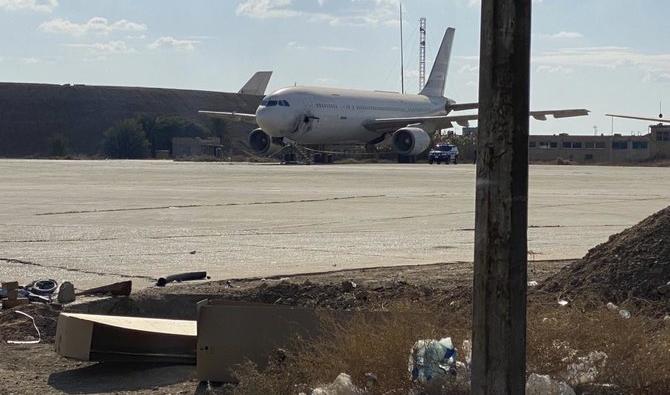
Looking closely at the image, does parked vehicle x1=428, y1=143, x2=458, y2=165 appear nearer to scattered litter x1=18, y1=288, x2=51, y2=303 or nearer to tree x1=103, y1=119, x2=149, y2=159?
scattered litter x1=18, y1=288, x2=51, y2=303

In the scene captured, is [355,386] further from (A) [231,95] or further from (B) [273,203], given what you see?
(A) [231,95]

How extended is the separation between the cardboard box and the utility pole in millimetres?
3155

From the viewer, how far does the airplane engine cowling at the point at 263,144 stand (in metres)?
61.8

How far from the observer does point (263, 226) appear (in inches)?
663

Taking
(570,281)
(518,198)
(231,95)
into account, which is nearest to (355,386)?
(518,198)

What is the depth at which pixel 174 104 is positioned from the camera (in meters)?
162

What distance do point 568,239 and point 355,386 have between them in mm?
9554

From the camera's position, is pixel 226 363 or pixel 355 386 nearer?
pixel 355 386

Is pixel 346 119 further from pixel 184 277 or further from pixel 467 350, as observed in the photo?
pixel 467 350

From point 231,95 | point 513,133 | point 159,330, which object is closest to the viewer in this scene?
point 513,133

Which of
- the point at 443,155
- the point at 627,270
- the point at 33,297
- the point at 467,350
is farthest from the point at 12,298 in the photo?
the point at 443,155

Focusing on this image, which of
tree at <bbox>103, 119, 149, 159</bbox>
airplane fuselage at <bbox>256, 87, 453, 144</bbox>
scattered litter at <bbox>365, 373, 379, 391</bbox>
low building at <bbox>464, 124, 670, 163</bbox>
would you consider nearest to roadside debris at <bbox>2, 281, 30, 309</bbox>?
scattered litter at <bbox>365, 373, 379, 391</bbox>

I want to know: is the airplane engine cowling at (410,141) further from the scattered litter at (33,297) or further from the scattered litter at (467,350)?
the scattered litter at (467,350)

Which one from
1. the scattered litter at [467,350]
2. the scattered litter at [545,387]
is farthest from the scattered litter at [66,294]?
the scattered litter at [545,387]
